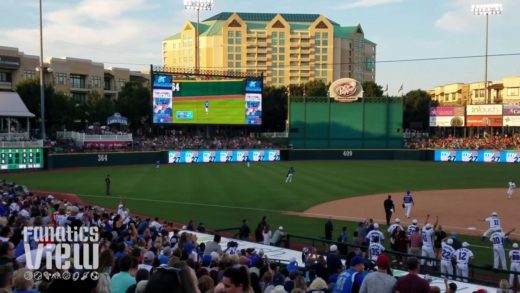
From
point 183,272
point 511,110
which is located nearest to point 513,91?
point 511,110

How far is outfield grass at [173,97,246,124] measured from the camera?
58.4m

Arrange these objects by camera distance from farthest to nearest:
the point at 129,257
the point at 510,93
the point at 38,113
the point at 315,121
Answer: the point at 510,93, the point at 38,113, the point at 315,121, the point at 129,257

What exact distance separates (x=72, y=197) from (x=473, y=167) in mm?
41676

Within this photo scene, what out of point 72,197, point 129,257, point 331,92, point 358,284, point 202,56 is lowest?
point 72,197

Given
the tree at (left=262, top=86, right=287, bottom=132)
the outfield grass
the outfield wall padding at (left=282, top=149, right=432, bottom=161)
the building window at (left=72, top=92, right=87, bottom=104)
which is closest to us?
the outfield grass

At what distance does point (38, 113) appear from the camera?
73.0 meters

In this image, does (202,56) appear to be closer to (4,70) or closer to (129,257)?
(4,70)

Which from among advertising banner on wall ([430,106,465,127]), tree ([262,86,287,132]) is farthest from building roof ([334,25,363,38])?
advertising banner on wall ([430,106,465,127])

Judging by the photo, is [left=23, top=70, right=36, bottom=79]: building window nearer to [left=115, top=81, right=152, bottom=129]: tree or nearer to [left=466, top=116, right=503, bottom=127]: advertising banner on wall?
[left=115, top=81, right=152, bottom=129]: tree

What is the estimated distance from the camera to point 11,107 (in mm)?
55250

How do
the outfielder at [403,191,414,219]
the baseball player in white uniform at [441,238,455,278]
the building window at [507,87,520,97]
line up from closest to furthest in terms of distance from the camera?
the baseball player in white uniform at [441,238,455,278] < the outfielder at [403,191,414,219] < the building window at [507,87,520,97]

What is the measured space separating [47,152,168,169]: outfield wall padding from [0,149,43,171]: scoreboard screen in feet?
4.95

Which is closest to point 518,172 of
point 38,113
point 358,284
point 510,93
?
point 358,284

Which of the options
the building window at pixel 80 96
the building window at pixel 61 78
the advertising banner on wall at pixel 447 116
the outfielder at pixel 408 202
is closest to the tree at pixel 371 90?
the advertising banner on wall at pixel 447 116
